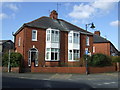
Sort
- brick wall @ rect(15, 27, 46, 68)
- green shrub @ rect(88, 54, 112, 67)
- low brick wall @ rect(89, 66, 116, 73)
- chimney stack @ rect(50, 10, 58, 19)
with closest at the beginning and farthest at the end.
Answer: low brick wall @ rect(89, 66, 116, 73) → green shrub @ rect(88, 54, 112, 67) → brick wall @ rect(15, 27, 46, 68) → chimney stack @ rect(50, 10, 58, 19)

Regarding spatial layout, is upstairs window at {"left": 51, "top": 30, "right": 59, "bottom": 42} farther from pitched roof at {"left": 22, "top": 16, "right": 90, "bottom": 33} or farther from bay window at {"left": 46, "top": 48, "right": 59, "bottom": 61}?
bay window at {"left": 46, "top": 48, "right": 59, "bottom": 61}

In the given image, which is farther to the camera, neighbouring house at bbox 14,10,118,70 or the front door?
the front door

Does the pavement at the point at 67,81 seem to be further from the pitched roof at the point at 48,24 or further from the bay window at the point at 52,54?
the pitched roof at the point at 48,24

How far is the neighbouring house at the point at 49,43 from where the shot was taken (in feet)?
85.4

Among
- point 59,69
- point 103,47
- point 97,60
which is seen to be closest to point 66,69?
point 59,69

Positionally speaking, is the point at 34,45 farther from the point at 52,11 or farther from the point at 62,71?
the point at 52,11

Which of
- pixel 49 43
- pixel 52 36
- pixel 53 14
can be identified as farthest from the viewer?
pixel 53 14

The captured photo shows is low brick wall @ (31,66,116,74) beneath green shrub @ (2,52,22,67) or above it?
beneath

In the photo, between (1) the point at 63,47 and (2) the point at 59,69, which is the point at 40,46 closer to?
(1) the point at 63,47

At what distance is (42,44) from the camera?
89.1 feet

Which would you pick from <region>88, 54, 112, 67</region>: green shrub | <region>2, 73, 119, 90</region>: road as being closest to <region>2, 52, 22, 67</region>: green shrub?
<region>2, 73, 119, 90</region>: road

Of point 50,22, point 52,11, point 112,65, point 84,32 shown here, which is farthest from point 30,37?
point 112,65

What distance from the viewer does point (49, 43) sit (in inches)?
1080

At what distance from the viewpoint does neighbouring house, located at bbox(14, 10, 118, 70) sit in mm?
26016
